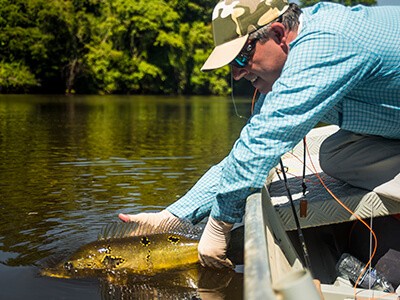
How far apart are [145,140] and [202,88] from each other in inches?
2002

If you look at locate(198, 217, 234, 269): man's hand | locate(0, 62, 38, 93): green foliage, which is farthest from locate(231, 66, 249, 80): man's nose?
locate(0, 62, 38, 93): green foliage

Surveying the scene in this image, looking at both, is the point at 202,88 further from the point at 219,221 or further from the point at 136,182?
the point at 219,221

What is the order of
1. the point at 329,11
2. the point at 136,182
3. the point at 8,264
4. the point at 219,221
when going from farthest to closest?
the point at 136,182, the point at 8,264, the point at 219,221, the point at 329,11

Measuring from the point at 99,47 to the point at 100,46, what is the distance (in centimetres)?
12

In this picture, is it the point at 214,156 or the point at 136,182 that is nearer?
the point at 136,182

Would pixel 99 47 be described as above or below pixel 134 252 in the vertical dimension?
above

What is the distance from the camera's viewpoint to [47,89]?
5366 centimetres

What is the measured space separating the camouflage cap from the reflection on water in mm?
2156

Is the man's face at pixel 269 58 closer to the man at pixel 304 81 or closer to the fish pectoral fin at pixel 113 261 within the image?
the man at pixel 304 81

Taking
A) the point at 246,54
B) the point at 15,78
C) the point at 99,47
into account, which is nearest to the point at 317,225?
the point at 246,54

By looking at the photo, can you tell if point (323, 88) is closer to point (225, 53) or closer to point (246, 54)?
point (246, 54)

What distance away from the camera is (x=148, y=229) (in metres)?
4.76

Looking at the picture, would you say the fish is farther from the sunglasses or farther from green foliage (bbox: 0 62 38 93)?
green foliage (bbox: 0 62 38 93)

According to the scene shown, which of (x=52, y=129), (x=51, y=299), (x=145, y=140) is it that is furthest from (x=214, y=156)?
(x=51, y=299)
